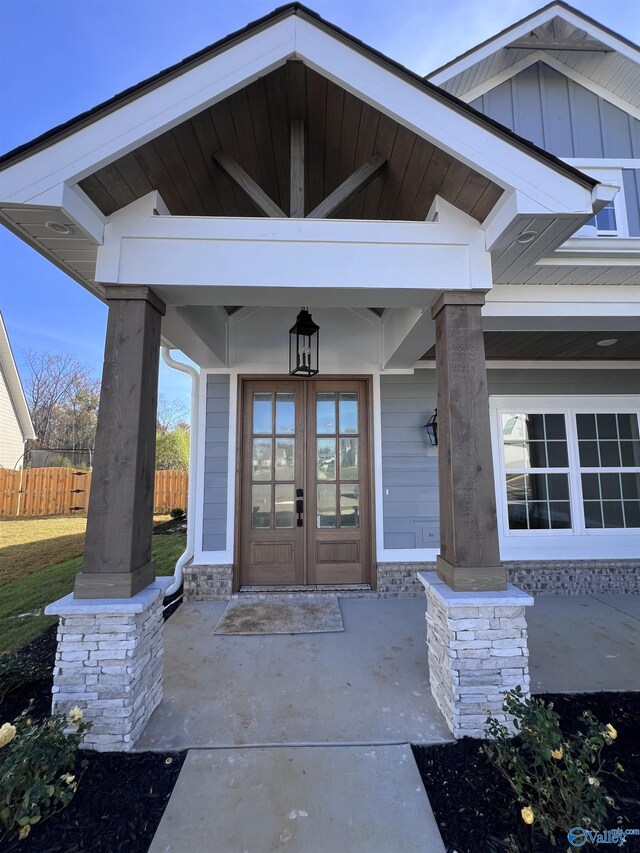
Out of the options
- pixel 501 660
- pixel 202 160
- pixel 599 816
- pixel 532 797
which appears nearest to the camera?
pixel 599 816

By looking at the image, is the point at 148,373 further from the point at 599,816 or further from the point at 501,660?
the point at 599,816

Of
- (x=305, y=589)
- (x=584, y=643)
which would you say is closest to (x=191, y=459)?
(x=305, y=589)

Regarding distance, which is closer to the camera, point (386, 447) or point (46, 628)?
point (46, 628)

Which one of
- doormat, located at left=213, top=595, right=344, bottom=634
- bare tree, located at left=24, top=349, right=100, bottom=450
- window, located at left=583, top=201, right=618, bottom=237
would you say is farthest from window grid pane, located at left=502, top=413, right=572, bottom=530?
bare tree, located at left=24, top=349, right=100, bottom=450

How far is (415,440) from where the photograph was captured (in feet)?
14.5

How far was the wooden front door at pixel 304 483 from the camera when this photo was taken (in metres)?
4.28

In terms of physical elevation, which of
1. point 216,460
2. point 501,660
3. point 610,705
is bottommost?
point 610,705

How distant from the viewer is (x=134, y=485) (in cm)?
220

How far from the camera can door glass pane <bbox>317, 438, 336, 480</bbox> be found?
14.5ft

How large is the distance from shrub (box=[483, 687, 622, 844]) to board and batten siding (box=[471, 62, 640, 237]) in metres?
4.28

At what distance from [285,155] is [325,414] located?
251cm

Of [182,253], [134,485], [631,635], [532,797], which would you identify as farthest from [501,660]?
[182,253]

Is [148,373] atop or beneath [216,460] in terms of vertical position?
atop

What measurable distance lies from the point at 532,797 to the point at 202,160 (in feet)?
13.1
